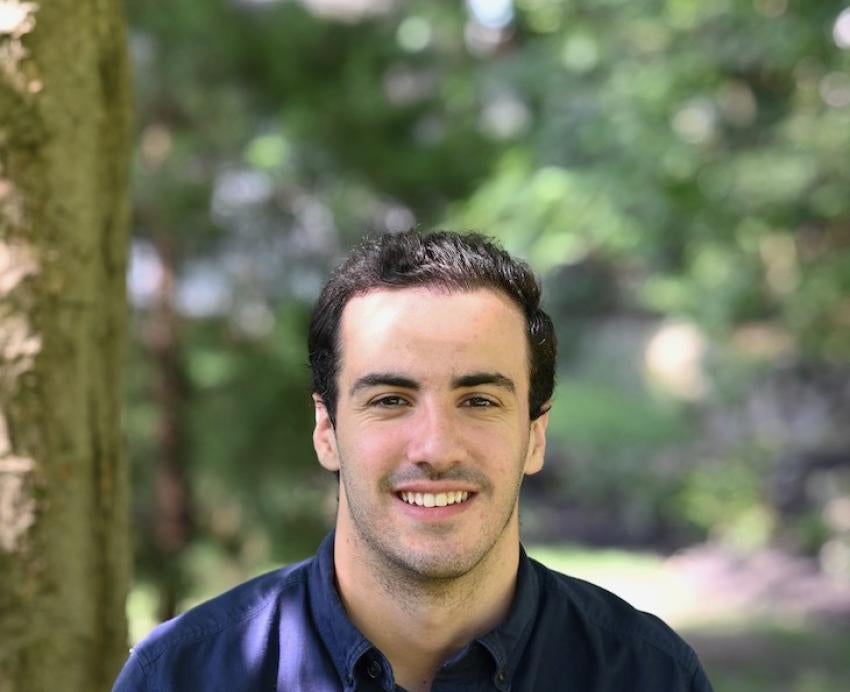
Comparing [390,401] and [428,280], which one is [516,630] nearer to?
[390,401]

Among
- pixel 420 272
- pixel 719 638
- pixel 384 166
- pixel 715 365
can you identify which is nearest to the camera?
pixel 420 272

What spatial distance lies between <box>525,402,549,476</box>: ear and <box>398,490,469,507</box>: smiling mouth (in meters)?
0.24

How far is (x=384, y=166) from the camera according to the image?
6797mm

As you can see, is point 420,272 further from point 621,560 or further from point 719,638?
point 621,560

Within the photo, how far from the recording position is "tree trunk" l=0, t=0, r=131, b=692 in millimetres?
2160

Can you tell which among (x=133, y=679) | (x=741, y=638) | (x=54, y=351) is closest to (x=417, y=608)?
→ (x=133, y=679)

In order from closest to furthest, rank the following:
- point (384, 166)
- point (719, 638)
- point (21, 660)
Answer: point (21, 660)
point (384, 166)
point (719, 638)

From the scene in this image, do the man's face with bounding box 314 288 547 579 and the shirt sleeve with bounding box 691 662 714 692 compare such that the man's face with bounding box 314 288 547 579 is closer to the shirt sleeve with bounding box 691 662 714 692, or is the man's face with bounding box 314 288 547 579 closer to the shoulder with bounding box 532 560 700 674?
the shoulder with bounding box 532 560 700 674

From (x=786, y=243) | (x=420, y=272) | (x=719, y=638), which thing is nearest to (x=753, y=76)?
(x=786, y=243)

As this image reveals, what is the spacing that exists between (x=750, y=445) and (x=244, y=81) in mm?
5846

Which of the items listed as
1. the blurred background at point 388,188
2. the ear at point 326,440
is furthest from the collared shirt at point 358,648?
the blurred background at point 388,188

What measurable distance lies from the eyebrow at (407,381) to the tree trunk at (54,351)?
2.33ft

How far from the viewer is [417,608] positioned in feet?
5.83

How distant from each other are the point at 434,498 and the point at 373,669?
11.0 inches
